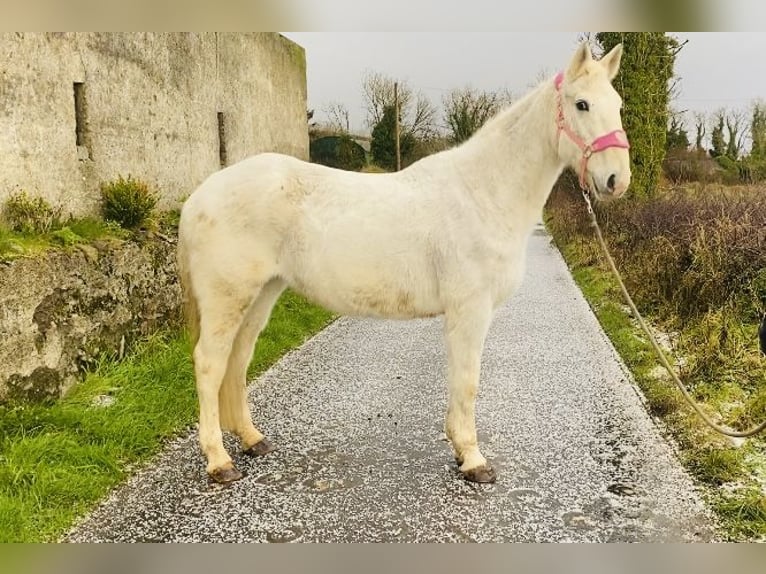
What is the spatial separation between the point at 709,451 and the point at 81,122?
504 cm

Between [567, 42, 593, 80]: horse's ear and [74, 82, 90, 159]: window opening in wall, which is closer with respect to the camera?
[567, 42, 593, 80]: horse's ear

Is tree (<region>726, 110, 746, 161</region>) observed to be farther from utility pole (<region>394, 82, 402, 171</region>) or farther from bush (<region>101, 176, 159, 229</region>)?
bush (<region>101, 176, 159, 229</region>)

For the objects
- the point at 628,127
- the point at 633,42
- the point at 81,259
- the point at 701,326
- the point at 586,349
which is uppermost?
the point at 633,42

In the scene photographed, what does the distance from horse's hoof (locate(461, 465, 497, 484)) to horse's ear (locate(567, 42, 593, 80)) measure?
6.94 feet

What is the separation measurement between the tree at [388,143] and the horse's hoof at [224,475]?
13.8ft

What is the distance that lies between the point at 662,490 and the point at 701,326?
2713mm

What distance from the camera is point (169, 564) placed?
234 centimetres

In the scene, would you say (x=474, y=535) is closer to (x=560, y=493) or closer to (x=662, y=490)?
(x=560, y=493)

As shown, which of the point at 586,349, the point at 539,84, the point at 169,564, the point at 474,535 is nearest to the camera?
the point at 169,564

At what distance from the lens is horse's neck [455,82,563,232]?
3.27 meters

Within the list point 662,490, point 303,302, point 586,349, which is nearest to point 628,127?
point 586,349

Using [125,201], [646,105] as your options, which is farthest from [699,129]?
[125,201]

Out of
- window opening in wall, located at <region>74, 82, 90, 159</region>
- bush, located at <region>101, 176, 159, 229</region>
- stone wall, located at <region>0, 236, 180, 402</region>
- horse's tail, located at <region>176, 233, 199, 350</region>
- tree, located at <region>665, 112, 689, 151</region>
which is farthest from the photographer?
tree, located at <region>665, 112, 689, 151</region>

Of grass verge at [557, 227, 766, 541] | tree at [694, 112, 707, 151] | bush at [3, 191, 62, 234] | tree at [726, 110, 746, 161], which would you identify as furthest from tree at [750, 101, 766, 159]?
bush at [3, 191, 62, 234]
